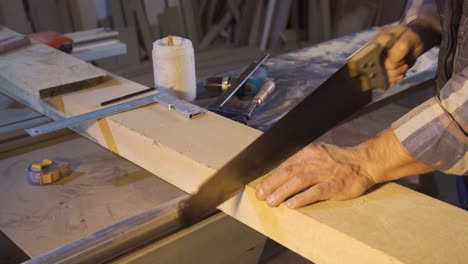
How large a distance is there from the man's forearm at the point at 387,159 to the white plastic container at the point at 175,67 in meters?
0.86

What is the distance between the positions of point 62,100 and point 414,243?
1236 millimetres

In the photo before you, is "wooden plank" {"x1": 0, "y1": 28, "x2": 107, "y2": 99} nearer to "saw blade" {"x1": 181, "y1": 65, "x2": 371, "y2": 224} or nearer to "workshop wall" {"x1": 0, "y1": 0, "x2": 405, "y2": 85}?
"saw blade" {"x1": 181, "y1": 65, "x2": 371, "y2": 224}

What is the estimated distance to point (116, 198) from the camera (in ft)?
4.98

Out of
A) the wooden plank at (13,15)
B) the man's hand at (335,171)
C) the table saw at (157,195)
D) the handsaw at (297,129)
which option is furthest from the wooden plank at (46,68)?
the wooden plank at (13,15)

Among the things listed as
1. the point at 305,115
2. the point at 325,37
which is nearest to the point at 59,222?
the point at 305,115

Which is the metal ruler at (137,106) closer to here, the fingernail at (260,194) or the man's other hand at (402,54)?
the fingernail at (260,194)

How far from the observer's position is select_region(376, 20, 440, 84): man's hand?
1.55 metres

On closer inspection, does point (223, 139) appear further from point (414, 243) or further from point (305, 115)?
point (414, 243)

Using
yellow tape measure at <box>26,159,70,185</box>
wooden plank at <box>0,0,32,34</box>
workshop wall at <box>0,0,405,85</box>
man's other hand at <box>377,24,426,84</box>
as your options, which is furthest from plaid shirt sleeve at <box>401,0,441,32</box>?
wooden plank at <box>0,0,32,34</box>

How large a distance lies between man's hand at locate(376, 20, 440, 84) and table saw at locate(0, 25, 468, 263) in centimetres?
36

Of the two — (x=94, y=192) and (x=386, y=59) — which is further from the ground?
(x=386, y=59)

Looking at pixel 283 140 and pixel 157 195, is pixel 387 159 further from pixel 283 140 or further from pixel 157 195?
pixel 157 195

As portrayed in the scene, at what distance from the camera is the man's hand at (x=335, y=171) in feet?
3.98

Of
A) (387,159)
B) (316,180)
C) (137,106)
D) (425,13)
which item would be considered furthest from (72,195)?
(425,13)
